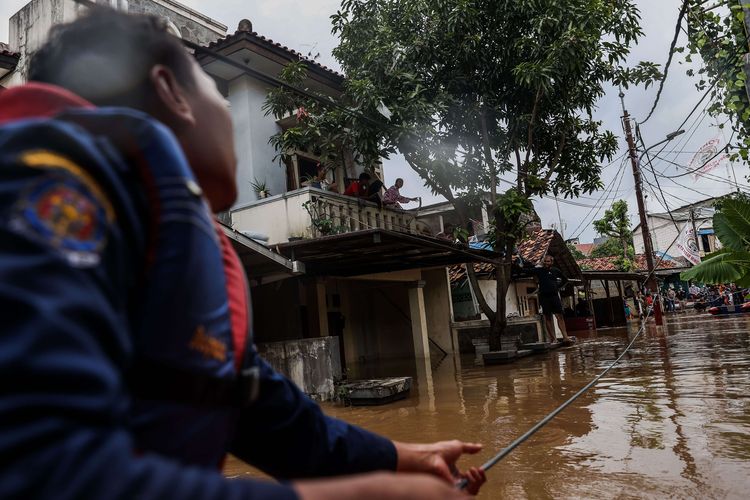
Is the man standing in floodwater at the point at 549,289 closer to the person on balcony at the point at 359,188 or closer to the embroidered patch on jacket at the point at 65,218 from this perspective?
the person on balcony at the point at 359,188

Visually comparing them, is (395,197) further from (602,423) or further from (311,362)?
(602,423)

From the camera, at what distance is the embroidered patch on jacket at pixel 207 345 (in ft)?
2.37

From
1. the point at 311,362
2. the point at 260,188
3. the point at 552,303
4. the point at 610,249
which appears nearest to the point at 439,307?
the point at 552,303

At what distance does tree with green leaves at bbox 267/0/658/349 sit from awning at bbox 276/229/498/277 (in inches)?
58.1

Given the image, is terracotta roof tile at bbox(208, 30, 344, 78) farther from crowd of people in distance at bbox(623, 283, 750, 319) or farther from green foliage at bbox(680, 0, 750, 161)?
crowd of people in distance at bbox(623, 283, 750, 319)

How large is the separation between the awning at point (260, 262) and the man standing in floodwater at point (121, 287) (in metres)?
6.44

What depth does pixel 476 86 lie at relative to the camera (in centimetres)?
1170

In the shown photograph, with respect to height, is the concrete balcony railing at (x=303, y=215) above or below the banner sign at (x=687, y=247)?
above

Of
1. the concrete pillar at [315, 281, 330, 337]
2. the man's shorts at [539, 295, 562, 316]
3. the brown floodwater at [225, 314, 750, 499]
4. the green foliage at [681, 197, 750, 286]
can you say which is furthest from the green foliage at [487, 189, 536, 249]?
the concrete pillar at [315, 281, 330, 337]

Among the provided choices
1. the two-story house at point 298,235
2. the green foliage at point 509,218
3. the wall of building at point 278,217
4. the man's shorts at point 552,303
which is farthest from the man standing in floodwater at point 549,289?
the wall of building at point 278,217

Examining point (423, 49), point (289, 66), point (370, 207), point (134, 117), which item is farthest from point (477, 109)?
point (134, 117)

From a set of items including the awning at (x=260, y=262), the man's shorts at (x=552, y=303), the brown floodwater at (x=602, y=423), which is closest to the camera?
the brown floodwater at (x=602, y=423)

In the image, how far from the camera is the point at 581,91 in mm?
11969

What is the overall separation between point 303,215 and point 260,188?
153 cm
